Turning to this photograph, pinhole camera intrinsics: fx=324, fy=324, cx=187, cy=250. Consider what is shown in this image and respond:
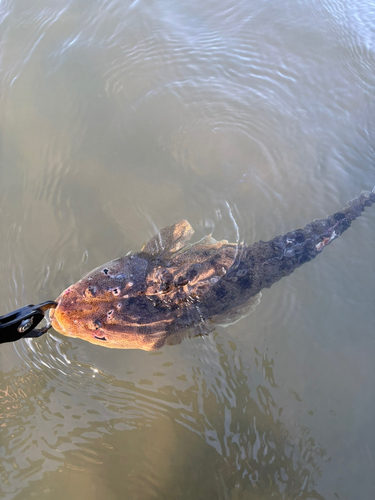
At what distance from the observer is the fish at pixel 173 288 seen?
4.04 meters

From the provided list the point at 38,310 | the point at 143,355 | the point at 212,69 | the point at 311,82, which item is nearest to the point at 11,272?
the point at 38,310

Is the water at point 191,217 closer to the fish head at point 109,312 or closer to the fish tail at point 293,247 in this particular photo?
the fish tail at point 293,247

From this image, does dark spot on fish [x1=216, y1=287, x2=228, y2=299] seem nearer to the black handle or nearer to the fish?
the fish

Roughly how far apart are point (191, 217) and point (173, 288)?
1524 millimetres

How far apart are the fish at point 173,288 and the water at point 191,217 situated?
1.21 ft

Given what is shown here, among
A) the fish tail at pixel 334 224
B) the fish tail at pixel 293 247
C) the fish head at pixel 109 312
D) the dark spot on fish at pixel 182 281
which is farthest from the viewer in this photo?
the fish tail at pixel 334 224

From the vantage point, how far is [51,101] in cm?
603

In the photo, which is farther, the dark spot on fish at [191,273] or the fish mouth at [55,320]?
the dark spot on fish at [191,273]

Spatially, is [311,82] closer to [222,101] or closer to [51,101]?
[222,101]

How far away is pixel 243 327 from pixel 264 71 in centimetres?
525

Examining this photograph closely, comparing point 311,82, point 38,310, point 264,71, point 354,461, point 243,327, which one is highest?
point 38,310

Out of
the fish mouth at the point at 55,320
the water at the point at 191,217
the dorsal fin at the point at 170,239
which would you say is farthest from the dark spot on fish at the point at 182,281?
the fish mouth at the point at 55,320

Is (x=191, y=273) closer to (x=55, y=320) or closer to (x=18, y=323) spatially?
(x=55, y=320)

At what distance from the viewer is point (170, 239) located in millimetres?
4910
